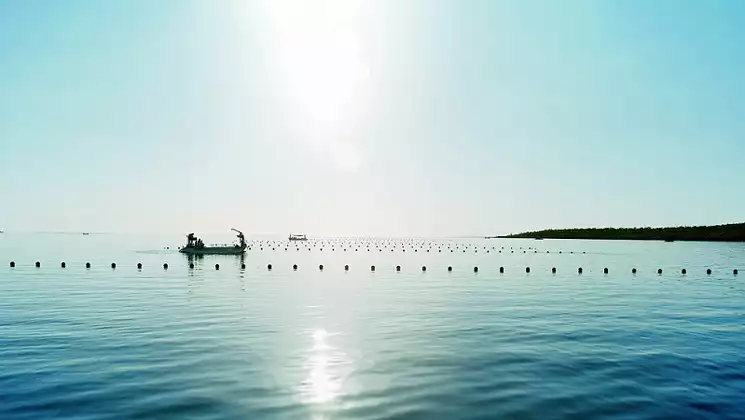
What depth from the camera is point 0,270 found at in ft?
206

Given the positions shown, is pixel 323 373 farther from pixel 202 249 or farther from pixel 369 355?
pixel 202 249

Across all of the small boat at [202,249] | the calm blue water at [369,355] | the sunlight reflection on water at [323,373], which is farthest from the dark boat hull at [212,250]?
the sunlight reflection on water at [323,373]

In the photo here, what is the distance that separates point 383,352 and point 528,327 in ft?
30.2

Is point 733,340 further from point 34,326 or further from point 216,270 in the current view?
point 216,270

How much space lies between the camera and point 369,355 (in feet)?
65.3

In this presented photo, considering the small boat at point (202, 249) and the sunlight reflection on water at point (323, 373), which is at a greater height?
the small boat at point (202, 249)

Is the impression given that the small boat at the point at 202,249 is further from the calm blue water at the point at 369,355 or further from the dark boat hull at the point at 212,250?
the calm blue water at the point at 369,355

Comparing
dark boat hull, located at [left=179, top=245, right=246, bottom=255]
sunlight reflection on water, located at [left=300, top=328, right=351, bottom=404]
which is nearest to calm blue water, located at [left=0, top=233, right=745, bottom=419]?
sunlight reflection on water, located at [left=300, top=328, right=351, bottom=404]

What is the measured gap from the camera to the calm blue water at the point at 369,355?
1394 cm

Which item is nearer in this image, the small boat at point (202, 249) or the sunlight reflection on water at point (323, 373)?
the sunlight reflection on water at point (323, 373)

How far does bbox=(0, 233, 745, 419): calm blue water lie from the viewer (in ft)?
45.7

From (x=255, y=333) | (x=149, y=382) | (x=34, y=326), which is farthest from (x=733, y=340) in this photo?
(x=34, y=326)

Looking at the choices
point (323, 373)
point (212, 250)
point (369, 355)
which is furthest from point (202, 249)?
point (323, 373)

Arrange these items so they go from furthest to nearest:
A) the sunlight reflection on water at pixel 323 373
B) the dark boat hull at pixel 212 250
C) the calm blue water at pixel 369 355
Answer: the dark boat hull at pixel 212 250 < the sunlight reflection on water at pixel 323 373 < the calm blue water at pixel 369 355
